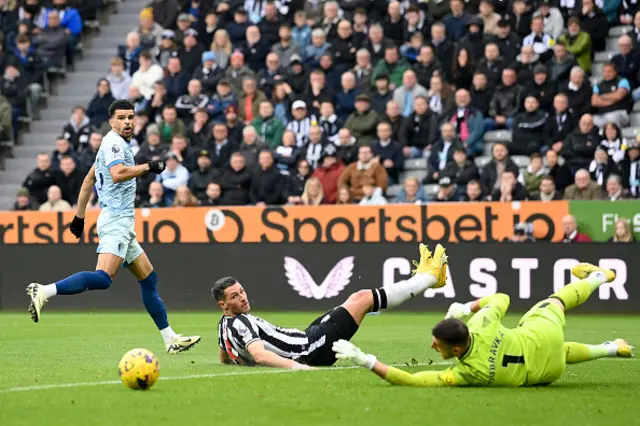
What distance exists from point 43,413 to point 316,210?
13.5m

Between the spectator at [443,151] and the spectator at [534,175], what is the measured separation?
5.03 feet

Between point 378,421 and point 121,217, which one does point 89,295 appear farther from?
point 378,421

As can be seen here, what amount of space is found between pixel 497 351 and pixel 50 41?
21586 millimetres

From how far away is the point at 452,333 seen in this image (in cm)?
864

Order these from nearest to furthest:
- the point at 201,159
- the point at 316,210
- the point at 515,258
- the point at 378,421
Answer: the point at 378,421 < the point at 515,258 < the point at 316,210 < the point at 201,159

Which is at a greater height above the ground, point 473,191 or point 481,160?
point 481,160

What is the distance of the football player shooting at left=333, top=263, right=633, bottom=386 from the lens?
8719mm

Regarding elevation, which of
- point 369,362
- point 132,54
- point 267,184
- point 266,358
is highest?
point 132,54

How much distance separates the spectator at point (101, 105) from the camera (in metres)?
26.4

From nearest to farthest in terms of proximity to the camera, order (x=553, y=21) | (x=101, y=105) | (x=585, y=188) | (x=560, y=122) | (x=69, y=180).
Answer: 1. (x=585, y=188)
2. (x=560, y=122)
3. (x=553, y=21)
4. (x=69, y=180)
5. (x=101, y=105)

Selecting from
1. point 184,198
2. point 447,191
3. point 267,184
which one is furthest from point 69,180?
point 447,191

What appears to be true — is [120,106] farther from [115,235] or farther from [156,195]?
[156,195]

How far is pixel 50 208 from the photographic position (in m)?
23.4

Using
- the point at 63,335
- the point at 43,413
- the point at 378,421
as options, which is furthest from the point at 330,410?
the point at 63,335
